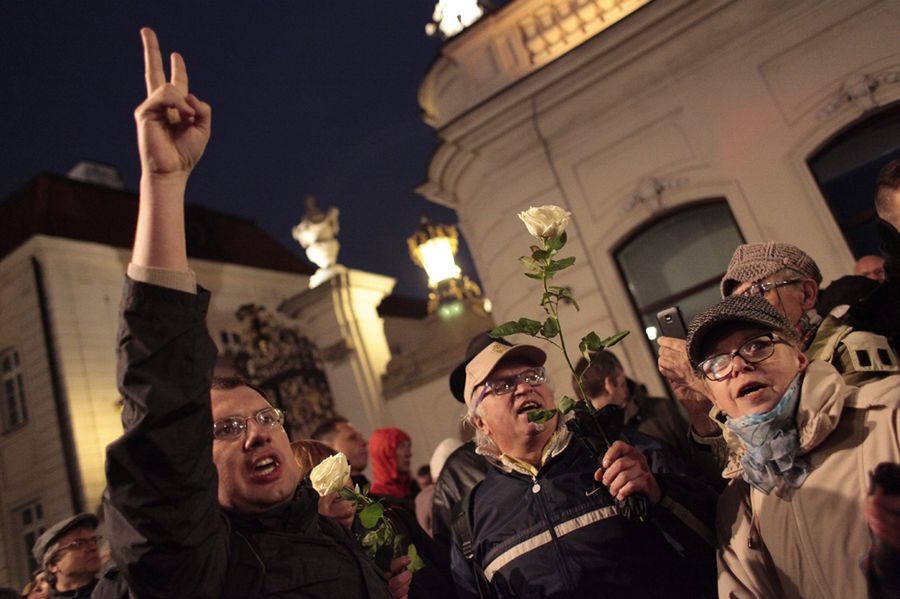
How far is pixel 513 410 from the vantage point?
2.84 m

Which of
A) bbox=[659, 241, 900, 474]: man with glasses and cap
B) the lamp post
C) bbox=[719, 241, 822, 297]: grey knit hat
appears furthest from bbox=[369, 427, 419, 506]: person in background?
the lamp post

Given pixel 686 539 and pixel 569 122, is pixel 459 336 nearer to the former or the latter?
pixel 569 122

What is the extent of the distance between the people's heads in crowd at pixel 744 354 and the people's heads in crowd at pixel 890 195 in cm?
92

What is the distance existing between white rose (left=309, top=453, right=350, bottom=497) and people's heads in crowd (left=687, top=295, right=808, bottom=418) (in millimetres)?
1242

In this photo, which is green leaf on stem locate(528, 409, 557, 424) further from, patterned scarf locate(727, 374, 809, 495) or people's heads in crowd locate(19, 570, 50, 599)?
people's heads in crowd locate(19, 570, 50, 599)

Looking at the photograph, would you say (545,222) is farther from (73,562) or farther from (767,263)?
(73,562)

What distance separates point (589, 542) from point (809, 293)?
1.41 m

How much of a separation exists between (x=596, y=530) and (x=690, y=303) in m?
5.46

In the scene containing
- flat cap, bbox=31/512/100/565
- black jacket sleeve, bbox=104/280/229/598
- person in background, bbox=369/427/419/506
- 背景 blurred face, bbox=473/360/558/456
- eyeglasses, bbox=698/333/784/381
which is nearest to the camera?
black jacket sleeve, bbox=104/280/229/598

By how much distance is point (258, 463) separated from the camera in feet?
6.76

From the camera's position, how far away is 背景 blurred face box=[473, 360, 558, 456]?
280cm

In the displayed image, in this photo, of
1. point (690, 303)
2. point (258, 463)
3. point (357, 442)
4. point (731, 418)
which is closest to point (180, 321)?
point (258, 463)

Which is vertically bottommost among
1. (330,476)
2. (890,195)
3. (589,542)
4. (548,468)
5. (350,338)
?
(589,542)

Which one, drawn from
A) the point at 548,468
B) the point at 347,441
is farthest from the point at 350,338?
the point at 548,468
